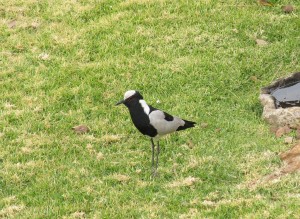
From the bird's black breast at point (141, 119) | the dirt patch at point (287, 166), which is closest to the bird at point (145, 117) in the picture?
the bird's black breast at point (141, 119)

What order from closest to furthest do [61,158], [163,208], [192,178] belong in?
[163,208] < [192,178] < [61,158]

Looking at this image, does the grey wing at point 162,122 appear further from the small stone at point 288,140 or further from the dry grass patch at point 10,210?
the dry grass patch at point 10,210

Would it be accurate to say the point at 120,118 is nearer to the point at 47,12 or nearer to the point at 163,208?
the point at 163,208

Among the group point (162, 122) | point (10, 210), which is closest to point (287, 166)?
point (162, 122)

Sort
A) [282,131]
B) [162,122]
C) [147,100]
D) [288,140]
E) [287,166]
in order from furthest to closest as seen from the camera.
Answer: [147,100]
[282,131]
[288,140]
[162,122]
[287,166]

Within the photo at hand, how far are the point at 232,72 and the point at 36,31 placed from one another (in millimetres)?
3732

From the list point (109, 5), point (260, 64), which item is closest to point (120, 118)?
point (260, 64)

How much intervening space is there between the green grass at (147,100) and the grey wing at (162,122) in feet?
1.71

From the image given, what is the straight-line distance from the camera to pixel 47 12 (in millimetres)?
12133

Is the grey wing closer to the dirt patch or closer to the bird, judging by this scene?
the bird

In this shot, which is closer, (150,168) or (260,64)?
(150,168)

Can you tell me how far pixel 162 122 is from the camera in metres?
7.59

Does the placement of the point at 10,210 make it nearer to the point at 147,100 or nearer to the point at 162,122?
the point at 162,122

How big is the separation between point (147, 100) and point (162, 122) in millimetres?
2187
